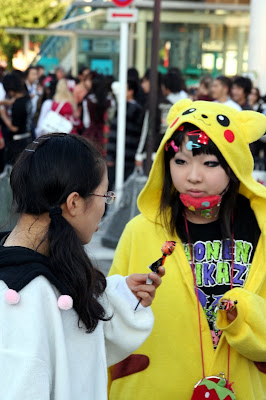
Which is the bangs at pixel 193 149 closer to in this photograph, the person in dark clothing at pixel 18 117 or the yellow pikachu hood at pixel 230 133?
the yellow pikachu hood at pixel 230 133

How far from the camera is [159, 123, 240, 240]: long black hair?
2.84 meters

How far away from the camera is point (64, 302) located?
6.33 feet

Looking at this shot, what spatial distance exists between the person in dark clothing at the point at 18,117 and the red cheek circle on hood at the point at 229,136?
756 centimetres

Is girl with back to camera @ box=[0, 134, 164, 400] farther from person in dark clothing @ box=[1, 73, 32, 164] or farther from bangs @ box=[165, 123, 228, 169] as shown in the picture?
person in dark clothing @ box=[1, 73, 32, 164]

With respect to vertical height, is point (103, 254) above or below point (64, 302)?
below

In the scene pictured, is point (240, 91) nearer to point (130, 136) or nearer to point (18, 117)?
point (130, 136)

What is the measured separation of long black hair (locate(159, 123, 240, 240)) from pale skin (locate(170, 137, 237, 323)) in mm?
21

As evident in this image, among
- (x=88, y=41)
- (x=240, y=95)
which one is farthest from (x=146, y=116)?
(x=88, y=41)

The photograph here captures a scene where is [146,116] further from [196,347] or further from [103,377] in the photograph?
[103,377]

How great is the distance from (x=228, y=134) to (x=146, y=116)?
598cm

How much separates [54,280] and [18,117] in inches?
334

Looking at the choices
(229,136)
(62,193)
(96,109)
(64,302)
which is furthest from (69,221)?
(96,109)

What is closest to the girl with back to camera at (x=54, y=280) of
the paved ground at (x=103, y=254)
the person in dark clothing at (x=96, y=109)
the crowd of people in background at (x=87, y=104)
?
the paved ground at (x=103, y=254)

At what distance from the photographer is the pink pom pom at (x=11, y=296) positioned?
1848 mm
